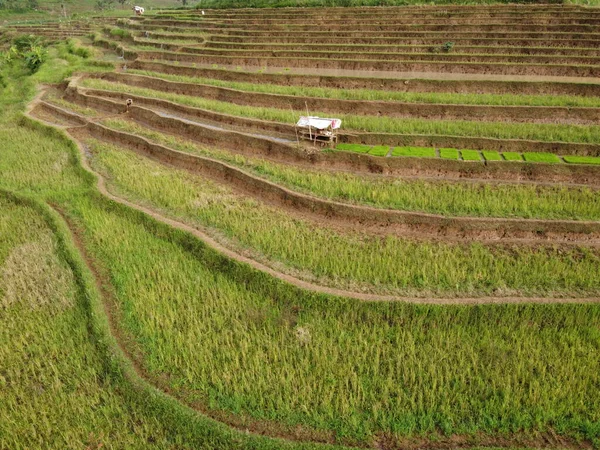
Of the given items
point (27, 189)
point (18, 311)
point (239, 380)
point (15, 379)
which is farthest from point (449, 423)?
point (27, 189)

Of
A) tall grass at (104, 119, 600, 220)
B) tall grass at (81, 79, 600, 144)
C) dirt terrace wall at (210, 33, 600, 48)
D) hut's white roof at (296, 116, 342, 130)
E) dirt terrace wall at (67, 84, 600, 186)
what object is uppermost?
dirt terrace wall at (210, 33, 600, 48)

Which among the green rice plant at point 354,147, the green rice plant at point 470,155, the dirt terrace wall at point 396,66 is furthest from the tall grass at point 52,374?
the dirt terrace wall at point 396,66

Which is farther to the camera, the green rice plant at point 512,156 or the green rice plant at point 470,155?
the green rice plant at point 470,155

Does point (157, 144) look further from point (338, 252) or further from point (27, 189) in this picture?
point (338, 252)

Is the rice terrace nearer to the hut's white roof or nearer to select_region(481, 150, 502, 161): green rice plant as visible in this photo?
the hut's white roof

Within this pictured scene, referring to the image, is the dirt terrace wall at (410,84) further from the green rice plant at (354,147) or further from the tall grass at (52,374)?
the tall grass at (52,374)

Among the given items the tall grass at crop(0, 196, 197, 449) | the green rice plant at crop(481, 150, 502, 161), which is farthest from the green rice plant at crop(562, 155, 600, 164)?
the tall grass at crop(0, 196, 197, 449)
